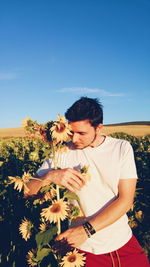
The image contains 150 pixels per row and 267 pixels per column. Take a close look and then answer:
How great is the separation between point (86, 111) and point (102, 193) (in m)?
0.72

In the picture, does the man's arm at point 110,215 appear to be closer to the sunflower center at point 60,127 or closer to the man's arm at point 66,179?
the man's arm at point 66,179

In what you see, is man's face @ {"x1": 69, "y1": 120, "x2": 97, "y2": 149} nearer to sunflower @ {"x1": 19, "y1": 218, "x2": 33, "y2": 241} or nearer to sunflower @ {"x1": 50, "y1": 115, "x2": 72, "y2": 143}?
sunflower @ {"x1": 50, "y1": 115, "x2": 72, "y2": 143}

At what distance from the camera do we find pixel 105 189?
2596 mm

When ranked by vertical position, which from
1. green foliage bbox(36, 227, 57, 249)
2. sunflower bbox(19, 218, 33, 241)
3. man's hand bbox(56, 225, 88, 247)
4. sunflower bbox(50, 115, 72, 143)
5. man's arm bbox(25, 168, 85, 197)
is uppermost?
sunflower bbox(50, 115, 72, 143)

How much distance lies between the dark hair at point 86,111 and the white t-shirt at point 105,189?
32 cm

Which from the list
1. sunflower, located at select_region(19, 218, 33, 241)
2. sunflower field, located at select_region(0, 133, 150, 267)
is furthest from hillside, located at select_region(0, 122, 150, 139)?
sunflower, located at select_region(19, 218, 33, 241)

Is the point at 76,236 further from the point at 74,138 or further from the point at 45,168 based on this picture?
the point at 74,138

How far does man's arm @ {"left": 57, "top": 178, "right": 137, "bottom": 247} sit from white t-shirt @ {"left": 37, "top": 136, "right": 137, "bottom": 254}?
7cm

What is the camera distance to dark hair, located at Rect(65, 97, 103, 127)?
2656 mm

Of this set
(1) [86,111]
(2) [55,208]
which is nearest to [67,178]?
(2) [55,208]

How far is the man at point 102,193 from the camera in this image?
2455mm

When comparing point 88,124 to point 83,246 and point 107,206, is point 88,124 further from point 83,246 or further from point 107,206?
point 83,246

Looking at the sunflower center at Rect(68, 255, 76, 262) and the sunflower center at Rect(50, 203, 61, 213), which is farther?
the sunflower center at Rect(68, 255, 76, 262)

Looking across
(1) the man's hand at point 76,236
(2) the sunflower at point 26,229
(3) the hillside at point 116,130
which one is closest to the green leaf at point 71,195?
(1) the man's hand at point 76,236
